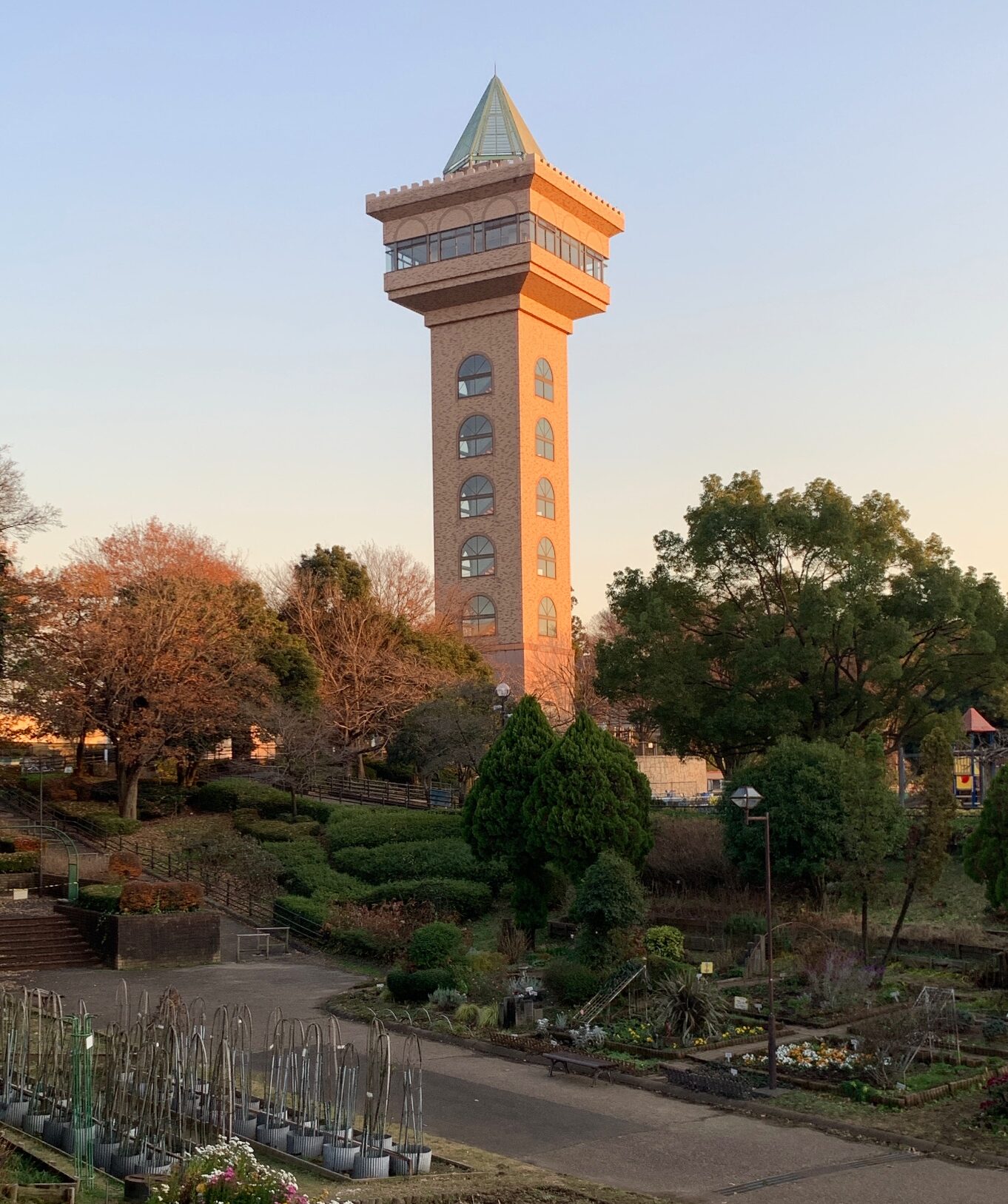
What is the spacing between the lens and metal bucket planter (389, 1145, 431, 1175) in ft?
40.8

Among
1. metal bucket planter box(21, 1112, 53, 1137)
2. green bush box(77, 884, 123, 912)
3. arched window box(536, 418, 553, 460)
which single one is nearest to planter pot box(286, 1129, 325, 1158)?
metal bucket planter box(21, 1112, 53, 1137)

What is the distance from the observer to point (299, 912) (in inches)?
1195

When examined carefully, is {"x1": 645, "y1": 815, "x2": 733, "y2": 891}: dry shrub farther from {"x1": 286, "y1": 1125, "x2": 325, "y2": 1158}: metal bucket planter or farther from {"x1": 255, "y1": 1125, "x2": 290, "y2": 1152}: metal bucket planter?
{"x1": 286, "y1": 1125, "x2": 325, "y2": 1158}: metal bucket planter

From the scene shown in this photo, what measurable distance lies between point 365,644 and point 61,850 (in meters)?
20.0

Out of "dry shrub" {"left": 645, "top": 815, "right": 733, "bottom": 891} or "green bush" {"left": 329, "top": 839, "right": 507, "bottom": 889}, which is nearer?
"dry shrub" {"left": 645, "top": 815, "right": 733, "bottom": 891}

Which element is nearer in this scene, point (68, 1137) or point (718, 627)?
point (68, 1137)

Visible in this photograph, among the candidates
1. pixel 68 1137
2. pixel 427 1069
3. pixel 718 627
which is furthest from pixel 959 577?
pixel 68 1137

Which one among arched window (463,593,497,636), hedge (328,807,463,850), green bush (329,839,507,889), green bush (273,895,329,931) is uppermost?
arched window (463,593,497,636)

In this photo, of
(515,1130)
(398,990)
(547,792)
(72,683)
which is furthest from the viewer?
(72,683)

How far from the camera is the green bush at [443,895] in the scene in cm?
3034

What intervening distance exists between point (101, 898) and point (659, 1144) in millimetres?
17299

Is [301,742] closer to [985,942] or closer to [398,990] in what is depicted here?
[398,990]

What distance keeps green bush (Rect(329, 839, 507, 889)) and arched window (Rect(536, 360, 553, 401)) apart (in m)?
41.8

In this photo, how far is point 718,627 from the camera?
3791 centimetres
